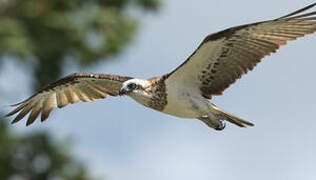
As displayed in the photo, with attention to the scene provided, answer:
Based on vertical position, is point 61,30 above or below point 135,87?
below

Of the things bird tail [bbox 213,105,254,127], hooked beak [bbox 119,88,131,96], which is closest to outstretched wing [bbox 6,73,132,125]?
hooked beak [bbox 119,88,131,96]

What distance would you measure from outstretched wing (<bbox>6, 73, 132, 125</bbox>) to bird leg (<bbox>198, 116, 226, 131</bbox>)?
158 centimetres

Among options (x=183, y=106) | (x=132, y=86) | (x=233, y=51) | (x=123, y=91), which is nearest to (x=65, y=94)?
(x=123, y=91)

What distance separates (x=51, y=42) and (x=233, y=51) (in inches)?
635

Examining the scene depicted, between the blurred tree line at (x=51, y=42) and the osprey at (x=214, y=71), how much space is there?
12.5m

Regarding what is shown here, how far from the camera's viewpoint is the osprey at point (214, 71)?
1048 centimetres

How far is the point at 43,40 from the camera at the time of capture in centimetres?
2644

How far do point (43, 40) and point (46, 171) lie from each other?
14.4 feet

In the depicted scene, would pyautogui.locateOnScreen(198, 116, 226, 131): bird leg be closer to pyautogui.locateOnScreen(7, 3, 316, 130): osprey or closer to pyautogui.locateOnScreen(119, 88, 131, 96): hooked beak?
pyautogui.locateOnScreen(7, 3, 316, 130): osprey

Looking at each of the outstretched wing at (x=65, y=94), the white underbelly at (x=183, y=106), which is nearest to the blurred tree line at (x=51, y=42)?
the outstretched wing at (x=65, y=94)

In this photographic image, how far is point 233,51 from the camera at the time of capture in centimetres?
1079

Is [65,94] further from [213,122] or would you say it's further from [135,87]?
[213,122]

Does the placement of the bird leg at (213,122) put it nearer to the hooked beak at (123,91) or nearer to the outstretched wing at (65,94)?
the hooked beak at (123,91)

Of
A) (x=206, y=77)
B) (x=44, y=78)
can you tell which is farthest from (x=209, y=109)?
(x=44, y=78)
